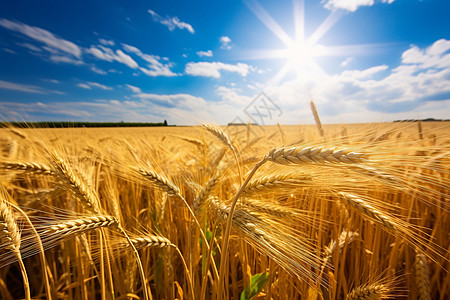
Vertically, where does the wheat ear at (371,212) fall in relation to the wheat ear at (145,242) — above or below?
above

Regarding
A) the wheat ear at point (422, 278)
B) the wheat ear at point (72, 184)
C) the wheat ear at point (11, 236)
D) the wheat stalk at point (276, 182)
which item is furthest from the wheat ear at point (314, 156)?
the wheat ear at point (422, 278)

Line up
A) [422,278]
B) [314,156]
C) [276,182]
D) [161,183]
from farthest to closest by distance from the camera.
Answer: [422,278] → [161,183] → [276,182] → [314,156]

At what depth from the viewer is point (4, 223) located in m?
0.79

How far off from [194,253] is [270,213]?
516 mm

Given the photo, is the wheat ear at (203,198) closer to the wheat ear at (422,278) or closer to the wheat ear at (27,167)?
the wheat ear at (27,167)

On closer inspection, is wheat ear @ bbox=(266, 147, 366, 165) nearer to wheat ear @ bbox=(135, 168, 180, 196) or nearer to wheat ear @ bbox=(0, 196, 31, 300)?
wheat ear @ bbox=(135, 168, 180, 196)

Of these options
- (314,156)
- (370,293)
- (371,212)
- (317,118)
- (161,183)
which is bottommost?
(370,293)

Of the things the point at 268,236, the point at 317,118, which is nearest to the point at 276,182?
the point at 268,236

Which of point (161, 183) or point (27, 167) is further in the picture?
point (27, 167)

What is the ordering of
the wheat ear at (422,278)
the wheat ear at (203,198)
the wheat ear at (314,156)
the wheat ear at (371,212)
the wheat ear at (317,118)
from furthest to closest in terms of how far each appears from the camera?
the wheat ear at (317,118)
the wheat ear at (422,278)
the wheat ear at (203,198)
the wheat ear at (371,212)
the wheat ear at (314,156)

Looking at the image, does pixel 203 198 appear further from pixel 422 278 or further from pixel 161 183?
pixel 422 278

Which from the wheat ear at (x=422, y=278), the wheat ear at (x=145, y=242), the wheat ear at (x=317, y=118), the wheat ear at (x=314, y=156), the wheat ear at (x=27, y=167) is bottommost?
the wheat ear at (x=422, y=278)

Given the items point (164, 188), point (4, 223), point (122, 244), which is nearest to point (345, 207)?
point (164, 188)

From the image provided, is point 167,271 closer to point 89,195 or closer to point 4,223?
point 89,195
